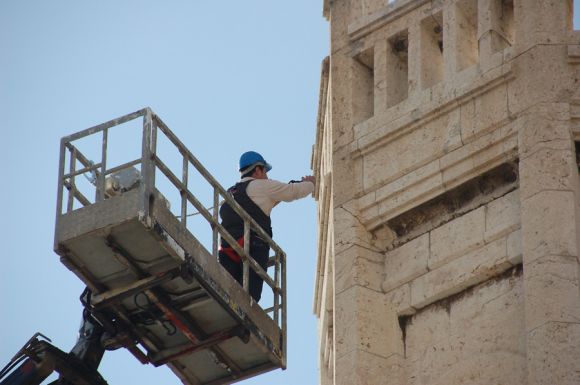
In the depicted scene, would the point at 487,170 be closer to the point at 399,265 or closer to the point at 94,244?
the point at 399,265

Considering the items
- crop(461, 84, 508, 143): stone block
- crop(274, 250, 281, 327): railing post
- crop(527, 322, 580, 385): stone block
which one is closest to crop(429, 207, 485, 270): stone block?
crop(461, 84, 508, 143): stone block

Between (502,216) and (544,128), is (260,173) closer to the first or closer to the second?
(502,216)

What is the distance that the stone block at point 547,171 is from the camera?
31.4 m

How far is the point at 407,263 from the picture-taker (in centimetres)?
3259

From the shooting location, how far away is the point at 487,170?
32188 mm

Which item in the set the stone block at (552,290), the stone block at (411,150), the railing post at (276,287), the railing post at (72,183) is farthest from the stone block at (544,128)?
the railing post at (72,183)

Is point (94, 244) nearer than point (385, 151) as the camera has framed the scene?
Yes

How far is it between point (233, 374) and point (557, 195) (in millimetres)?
4204

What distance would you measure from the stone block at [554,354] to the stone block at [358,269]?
2831mm

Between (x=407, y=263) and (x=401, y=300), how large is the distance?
1.52 feet

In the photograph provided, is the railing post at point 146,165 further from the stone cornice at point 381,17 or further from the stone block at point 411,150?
the stone cornice at point 381,17

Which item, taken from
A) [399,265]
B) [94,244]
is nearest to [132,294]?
[94,244]

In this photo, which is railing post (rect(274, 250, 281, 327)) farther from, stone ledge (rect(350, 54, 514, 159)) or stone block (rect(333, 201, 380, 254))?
stone ledge (rect(350, 54, 514, 159))

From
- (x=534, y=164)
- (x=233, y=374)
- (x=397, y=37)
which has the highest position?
(x=397, y=37)
